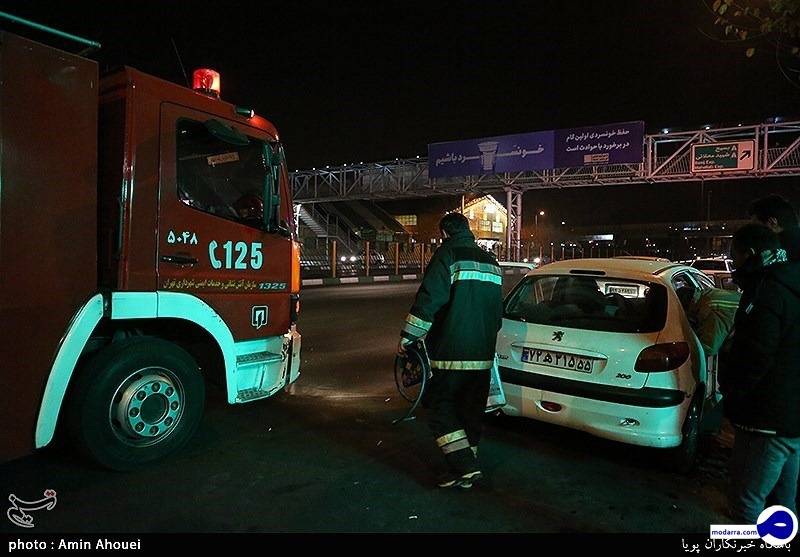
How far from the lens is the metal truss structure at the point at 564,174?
906 inches

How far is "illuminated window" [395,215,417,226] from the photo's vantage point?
154 ft

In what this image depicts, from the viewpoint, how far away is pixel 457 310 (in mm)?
3541

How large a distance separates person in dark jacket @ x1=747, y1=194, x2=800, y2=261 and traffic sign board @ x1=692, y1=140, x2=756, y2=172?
23.3m

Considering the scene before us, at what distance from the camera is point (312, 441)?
176 inches

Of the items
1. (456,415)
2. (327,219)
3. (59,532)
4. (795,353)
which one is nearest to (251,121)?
(456,415)

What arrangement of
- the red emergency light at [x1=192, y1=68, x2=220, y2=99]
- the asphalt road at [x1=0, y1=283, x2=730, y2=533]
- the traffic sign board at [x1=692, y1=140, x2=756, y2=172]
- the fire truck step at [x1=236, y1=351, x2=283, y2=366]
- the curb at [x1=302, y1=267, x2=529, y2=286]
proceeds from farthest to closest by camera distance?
the traffic sign board at [x1=692, y1=140, x2=756, y2=172] → the curb at [x1=302, y1=267, x2=529, y2=286] → the red emergency light at [x1=192, y1=68, x2=220, y2=99] → the fire truck step at [x1=236, y1=351, x2=283, y2=366] → the asphalt road at [x1=0, y1=283, x2=730, y2=533]

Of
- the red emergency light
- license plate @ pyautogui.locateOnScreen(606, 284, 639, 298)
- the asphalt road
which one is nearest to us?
the asphalt road

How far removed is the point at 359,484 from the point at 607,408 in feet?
6.04

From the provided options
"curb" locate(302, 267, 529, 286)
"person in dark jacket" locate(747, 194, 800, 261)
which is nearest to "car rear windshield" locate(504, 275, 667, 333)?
"person in dark jacket" locate(747, 194, 800, 261)

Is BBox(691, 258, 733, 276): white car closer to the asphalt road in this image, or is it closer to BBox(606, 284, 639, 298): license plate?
BBox(606, 284, 639, 298): license plate

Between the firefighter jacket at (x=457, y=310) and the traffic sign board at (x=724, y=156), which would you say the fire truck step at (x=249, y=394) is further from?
the traffic sign board at (x=724, y=156)

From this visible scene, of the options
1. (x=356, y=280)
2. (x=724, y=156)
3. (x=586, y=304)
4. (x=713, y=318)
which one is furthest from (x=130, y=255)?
(x=724, y=156)

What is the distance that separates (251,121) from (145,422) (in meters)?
2.44

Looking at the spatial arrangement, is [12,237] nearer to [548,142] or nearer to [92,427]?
[92,427]
